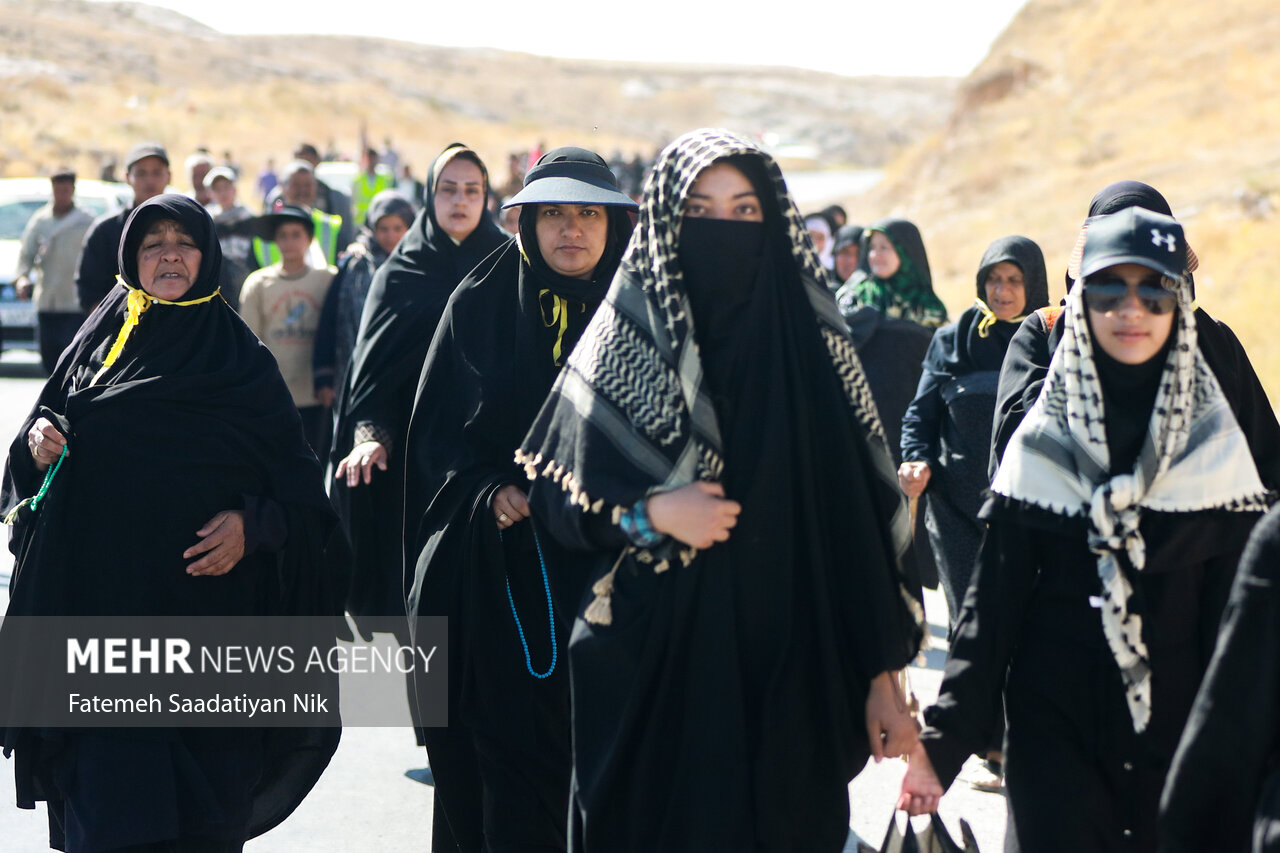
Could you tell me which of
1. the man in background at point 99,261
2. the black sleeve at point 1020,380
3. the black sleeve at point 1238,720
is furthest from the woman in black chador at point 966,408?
the man in background at point 99,261

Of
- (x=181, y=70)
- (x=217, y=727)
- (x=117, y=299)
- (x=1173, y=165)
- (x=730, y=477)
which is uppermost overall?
(x=181, y=70)

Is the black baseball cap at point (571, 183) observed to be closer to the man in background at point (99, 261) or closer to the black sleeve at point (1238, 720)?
the black sleeve at point (1238, 720)

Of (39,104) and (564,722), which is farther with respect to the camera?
→ (39,104)

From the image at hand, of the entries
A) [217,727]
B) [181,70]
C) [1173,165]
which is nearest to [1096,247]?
[217,727]

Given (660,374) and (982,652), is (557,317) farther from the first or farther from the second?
(982,652)

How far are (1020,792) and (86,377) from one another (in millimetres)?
2515

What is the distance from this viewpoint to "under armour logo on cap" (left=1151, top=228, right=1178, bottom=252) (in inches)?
116

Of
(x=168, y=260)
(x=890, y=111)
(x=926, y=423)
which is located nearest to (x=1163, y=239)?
(x=168, y=260)

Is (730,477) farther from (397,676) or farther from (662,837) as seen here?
(397,676)

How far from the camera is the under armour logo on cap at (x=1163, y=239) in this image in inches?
116

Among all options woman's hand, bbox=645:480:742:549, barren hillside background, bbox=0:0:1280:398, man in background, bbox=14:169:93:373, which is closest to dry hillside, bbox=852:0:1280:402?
barren hillside background, bbox=0:0:1280:398

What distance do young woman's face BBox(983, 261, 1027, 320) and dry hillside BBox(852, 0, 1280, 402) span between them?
11215 millimetres

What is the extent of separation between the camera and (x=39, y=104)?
179 feet

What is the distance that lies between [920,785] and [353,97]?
76.8 metres
